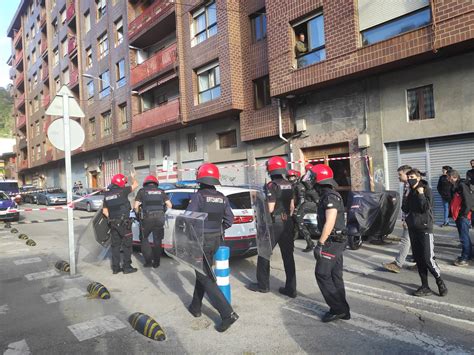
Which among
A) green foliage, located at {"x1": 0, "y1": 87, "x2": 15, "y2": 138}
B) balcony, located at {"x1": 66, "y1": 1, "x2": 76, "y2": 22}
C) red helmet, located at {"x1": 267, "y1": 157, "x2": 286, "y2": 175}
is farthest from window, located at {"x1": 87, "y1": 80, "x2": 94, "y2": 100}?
green foliage, located at {"x1": 0, "y1": 87, "x2": 15, "y2": 138}

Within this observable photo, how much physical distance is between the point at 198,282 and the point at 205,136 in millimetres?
14630

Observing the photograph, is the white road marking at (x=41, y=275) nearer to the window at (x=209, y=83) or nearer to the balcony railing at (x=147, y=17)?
the window at (x=209, y=83)

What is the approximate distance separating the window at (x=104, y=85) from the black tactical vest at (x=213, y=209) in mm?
24275

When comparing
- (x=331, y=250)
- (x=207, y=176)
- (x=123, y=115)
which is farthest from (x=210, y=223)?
(x=123, y=115)

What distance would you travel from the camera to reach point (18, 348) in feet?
11.7

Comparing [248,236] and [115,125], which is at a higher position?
[115,125]

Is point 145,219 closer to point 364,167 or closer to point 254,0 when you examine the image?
point 364,167

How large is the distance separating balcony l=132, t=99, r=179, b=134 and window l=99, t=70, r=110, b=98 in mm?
5915

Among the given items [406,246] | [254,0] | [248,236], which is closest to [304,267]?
[248,236]

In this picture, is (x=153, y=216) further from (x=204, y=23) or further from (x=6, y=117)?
(x=6, y=117)

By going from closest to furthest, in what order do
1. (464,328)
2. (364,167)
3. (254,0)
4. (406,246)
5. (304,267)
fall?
(464,328) < (406,246) < (304,267) < (364,167) < (254,0)

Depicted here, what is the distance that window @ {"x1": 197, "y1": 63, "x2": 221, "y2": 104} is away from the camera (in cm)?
1669

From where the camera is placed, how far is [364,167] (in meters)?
11.8

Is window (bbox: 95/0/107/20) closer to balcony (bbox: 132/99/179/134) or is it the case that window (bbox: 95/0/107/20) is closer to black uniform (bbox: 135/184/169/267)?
balcony (bbox: 132/99/179/134)
